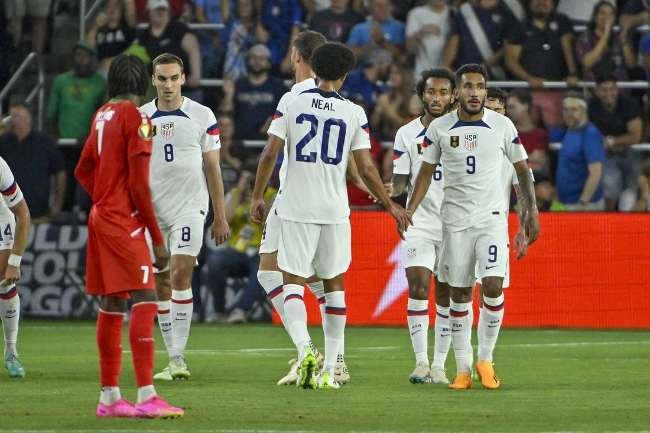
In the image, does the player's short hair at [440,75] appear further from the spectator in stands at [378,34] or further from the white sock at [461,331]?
the spectator in stands at [378,34]

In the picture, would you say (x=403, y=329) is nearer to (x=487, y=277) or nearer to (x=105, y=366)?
(x=487, y=277)

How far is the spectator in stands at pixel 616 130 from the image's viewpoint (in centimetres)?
2056

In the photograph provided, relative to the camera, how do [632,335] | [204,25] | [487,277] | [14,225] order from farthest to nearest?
[204,25], [632,335], [14,225], [487,277]

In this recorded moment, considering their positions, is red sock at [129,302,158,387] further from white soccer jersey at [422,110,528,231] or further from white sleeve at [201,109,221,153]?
white sleeve at [201,109,221,153]

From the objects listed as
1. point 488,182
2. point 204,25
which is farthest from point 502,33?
point 488,182

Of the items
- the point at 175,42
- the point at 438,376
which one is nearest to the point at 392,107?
the point at 175,42

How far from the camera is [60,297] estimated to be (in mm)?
21219

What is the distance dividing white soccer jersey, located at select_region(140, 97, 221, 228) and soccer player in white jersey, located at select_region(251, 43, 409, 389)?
168 centimetres

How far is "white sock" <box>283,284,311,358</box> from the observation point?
11125mm

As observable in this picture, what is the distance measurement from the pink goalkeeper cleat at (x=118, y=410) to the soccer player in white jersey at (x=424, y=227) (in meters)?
3.60

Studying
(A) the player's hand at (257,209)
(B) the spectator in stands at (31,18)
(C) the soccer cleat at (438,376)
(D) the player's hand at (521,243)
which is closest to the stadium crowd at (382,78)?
(B) the spectator in stands at (31,18)

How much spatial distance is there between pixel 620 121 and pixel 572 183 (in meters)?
1.35

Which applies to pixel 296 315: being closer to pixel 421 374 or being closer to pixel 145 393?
pixel 421 374

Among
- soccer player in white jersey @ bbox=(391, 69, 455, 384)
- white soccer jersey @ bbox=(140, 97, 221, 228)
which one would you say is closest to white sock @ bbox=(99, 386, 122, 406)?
soccer player in white jersey @ bbox=(391, 69, 455, 384)
